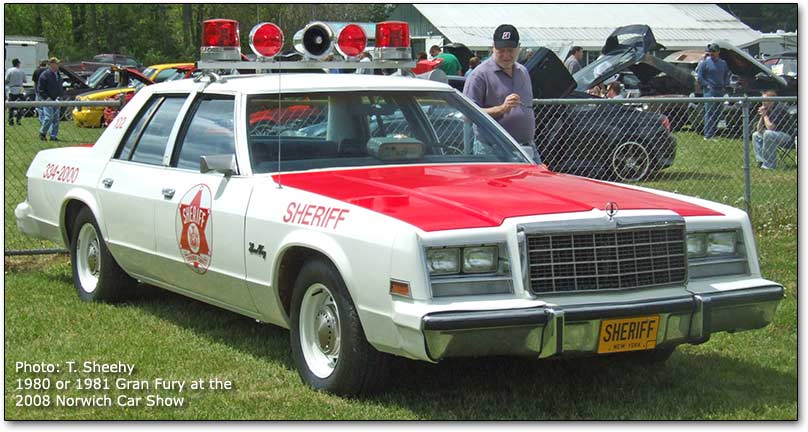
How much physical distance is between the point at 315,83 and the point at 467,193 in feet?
4.94

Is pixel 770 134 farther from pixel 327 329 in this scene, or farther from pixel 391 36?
pixel 327 329

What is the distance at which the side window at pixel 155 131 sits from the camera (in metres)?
7.11

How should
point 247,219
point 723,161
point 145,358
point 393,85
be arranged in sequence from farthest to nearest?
point 723,161 < point 393,85 < point 145,358 < point 247,219

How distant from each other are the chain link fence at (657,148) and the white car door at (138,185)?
6.43ft

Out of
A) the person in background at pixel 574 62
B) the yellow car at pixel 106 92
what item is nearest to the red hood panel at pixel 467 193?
the yellow car at pixel 106 92

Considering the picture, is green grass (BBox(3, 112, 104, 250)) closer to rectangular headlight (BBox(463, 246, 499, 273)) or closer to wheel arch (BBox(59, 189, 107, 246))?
wheel arch (BBox(59, 189, 107, 246))

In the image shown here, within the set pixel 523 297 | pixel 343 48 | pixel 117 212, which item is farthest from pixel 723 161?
pixel 523 297

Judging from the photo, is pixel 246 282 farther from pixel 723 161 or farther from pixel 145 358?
pixel 723 161

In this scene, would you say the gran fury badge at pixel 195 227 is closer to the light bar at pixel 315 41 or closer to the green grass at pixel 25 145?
the light bar at pixel 315 41

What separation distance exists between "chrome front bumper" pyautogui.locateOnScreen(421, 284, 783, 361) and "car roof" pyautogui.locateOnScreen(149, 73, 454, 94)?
2.09m

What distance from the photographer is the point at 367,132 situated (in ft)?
21.4

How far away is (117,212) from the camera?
284 inches

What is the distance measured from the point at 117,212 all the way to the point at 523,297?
316 cm

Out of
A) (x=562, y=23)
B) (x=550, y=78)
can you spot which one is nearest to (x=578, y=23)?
(x=562, y=23)
